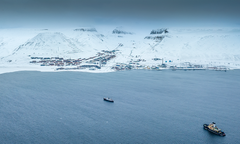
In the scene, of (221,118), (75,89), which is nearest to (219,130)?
(221,118)

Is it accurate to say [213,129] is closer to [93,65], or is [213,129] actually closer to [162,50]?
[93,65]

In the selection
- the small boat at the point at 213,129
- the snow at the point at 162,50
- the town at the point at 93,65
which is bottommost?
the small boat at the point at 213,129

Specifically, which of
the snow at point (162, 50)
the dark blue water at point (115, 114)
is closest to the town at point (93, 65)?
the snow at point (162, 50)

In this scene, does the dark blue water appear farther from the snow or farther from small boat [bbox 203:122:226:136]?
the snow

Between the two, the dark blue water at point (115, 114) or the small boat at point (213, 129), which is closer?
the dark blue water at point (115, 114)

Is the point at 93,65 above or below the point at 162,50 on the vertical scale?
below

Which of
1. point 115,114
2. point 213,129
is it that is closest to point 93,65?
point 115,114

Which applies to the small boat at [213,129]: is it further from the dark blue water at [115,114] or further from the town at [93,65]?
the town at [93,65]

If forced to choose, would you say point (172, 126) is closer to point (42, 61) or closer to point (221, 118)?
point (221, 118)

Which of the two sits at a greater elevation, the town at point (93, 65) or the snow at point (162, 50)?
the snow at point (162, 50)
